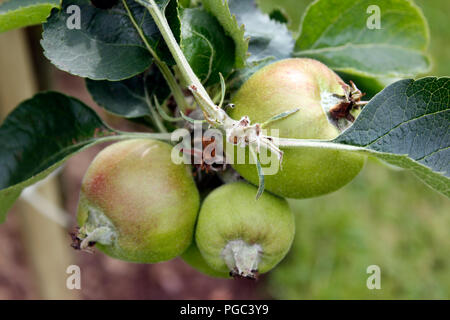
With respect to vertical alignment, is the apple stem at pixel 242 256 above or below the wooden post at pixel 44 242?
above

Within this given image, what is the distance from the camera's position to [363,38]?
2.86ft

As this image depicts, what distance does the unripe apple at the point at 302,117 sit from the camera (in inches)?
26.4

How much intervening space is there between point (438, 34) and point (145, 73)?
9.77 ft

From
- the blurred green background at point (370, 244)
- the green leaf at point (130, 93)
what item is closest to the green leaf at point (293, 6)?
the blurred green background at point (370, 244)

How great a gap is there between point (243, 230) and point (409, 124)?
27 cm

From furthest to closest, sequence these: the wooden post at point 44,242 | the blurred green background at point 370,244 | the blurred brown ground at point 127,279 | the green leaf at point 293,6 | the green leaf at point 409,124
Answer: the green leaf at point 293,6
the blurred brown ground at point 127,279
the blurred green background at point 370,244
the wooden post at point 44,242
the green leaf at point 409,124

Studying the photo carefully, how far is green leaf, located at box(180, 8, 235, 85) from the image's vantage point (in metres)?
0.69

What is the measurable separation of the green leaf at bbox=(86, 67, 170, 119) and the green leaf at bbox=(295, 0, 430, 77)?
254mm

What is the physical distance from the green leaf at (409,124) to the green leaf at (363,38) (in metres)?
0.19

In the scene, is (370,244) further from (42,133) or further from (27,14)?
(27,14)

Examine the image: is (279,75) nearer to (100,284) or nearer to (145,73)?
(145,73)

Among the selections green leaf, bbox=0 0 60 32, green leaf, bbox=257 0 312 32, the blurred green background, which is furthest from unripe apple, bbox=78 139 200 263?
green leaf, bbox=257 0 312 32

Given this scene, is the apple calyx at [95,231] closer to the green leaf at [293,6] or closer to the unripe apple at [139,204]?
the unripe apple at [139,204]

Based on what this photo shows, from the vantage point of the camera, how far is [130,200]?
72cm
